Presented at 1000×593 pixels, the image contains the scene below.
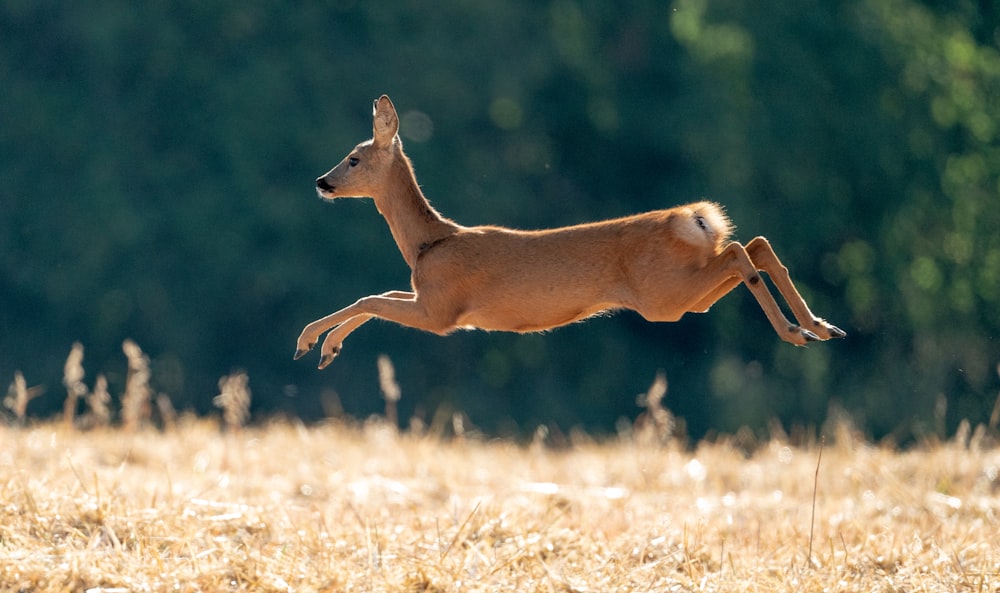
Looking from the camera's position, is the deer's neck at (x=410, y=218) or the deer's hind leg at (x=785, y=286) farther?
the deer's neck at (x=410, y=218)

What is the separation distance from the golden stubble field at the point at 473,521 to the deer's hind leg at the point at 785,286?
0.63 meters

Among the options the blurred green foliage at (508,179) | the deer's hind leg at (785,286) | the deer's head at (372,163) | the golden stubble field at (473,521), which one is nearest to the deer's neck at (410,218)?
the deer's head at (372,163)

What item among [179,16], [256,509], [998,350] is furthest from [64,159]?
[256,509]

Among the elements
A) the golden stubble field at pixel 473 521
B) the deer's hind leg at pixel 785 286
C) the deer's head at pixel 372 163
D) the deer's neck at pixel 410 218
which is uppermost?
the deer's head at pixel 372 163

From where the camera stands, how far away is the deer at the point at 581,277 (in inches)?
237

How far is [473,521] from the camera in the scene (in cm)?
713

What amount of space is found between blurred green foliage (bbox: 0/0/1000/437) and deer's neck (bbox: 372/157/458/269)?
1381 cm

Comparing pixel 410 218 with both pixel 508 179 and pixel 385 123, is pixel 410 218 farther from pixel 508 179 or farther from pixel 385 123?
pixel 508 179

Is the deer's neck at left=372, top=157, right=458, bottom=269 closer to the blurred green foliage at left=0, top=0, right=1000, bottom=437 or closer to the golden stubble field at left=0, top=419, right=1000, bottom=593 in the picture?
the golden stubble field at left=0, top=419, right=1000, bottom=593

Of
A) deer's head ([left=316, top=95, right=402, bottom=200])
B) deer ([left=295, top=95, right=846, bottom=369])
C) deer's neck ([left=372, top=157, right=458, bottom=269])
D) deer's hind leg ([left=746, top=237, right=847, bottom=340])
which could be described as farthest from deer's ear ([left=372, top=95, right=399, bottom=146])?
deer's hind leg ([left=746, top=237, right=847, bottom=340])

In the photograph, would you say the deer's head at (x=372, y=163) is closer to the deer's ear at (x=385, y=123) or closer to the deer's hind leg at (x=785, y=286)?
the deer's ear at (x=385, y=123)

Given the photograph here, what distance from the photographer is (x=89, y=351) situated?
22797mm

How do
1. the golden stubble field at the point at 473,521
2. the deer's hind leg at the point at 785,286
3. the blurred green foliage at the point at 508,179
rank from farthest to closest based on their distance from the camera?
1. the blurred green foliage at the point at 508,179
2. the golden stubble field at the point at 473,521
3. the deer's hind leg at the point at 785,286

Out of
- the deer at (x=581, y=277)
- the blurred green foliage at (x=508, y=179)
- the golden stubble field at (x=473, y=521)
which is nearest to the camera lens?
the deer at (x=581, y=277)
